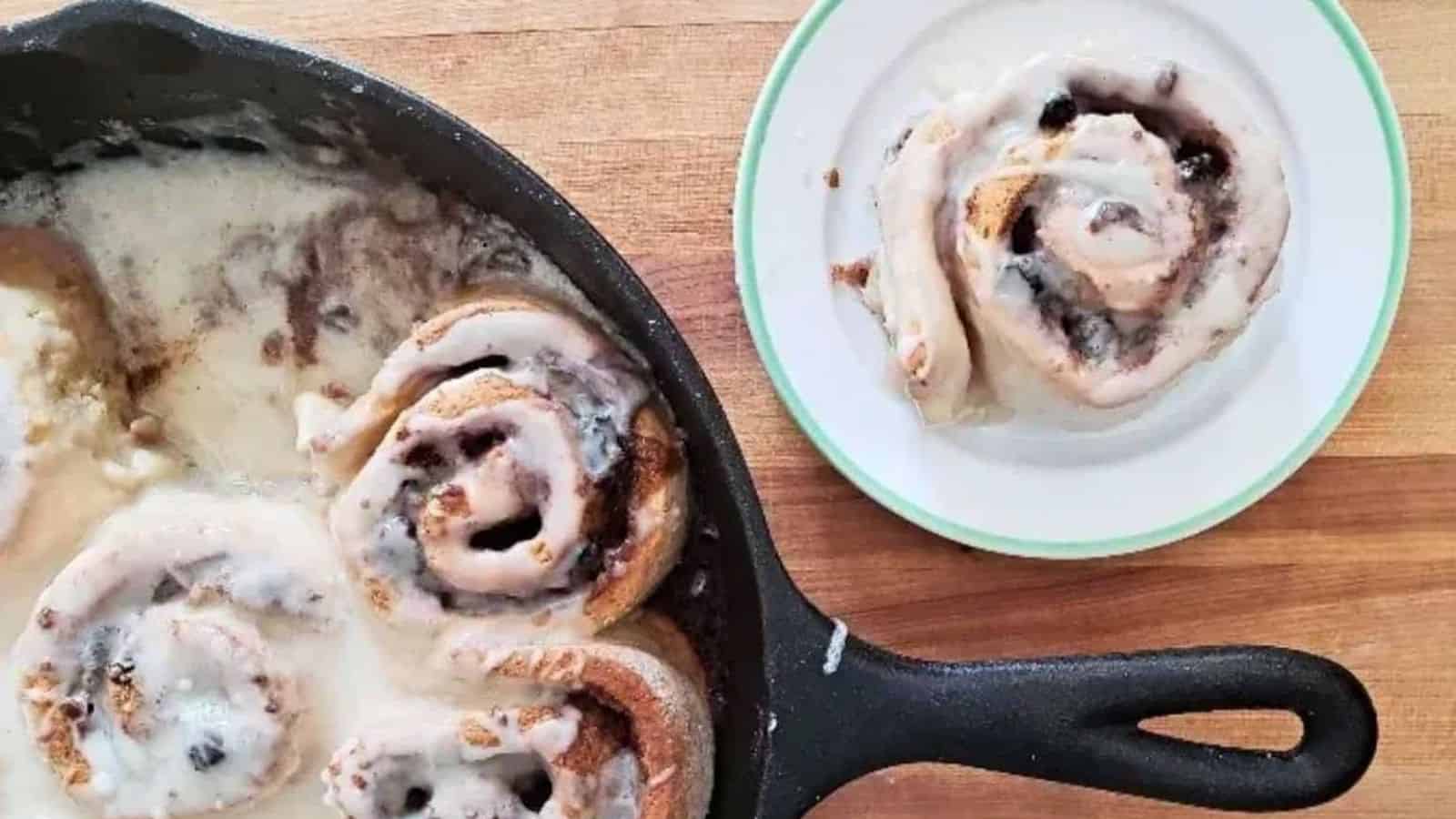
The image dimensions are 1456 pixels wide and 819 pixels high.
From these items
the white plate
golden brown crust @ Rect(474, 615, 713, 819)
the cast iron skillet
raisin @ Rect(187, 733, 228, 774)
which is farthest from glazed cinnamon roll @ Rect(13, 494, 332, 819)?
the white plate

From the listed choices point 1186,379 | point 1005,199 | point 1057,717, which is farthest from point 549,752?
point 1186,379

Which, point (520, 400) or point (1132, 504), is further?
point (1132, 504)

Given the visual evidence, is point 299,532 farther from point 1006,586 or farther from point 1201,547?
point 1201,547

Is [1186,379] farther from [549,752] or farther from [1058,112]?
[549,752]

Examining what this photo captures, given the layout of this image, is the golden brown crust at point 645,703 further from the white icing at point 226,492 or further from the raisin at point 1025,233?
the raisin at point 1025,233

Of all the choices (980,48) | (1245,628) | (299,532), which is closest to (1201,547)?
(1245,628)
